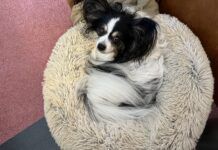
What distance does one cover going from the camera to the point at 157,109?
5.29 ft

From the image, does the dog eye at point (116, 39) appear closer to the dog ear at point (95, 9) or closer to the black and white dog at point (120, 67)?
the black and white dog at point (120, 67)

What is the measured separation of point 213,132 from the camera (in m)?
1.73

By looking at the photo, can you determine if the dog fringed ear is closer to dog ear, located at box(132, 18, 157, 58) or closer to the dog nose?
dog ear, located at box(132, 18, 157, 58)

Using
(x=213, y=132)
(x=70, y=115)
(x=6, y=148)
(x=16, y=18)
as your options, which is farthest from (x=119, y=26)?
(x=16, y=18)

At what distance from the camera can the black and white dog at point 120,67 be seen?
1.58m

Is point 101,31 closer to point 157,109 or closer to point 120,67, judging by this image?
point 120,67

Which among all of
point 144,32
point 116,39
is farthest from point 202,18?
point 116,39

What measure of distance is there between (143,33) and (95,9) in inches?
9.9

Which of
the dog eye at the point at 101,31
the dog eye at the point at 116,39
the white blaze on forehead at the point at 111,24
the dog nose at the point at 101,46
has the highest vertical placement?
the white blaze on forehead at the point at 111,24

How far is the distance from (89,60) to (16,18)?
0.81m

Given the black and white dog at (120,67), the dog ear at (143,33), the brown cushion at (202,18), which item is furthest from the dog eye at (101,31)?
the brown cushion at (202,18)

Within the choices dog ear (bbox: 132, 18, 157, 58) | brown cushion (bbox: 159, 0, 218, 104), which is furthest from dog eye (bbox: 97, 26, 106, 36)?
brown cushion (bbox: 159, 0, 218, 104)

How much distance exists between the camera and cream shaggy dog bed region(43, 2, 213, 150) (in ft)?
5.08

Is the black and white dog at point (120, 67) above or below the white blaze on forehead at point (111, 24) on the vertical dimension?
below
